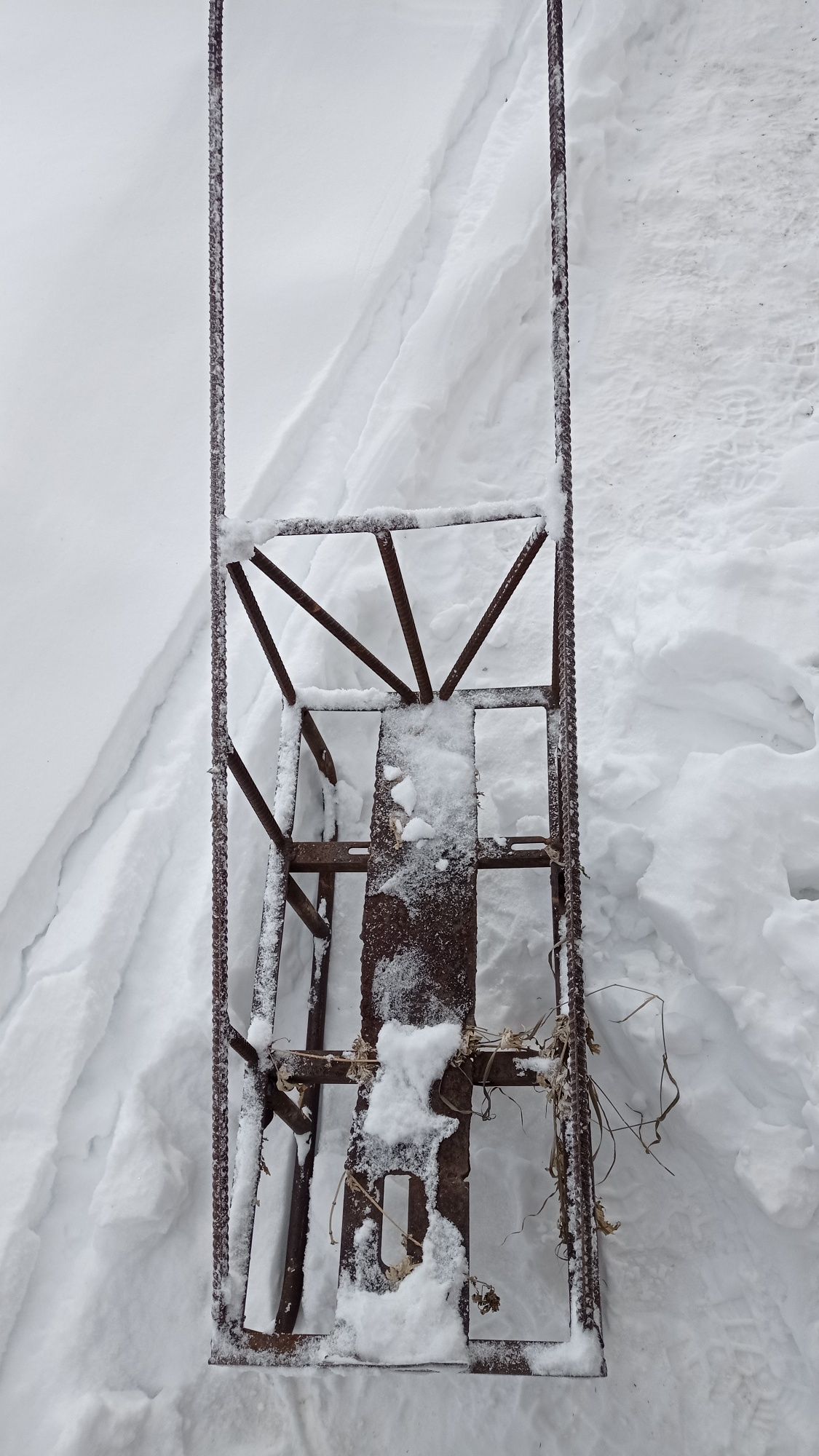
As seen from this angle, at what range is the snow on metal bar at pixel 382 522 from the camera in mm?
2016

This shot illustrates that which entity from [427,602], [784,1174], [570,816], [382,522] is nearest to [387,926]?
[570,816]

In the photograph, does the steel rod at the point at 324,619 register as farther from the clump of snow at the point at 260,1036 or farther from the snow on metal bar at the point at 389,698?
the clump of snow at the point at 260,1036

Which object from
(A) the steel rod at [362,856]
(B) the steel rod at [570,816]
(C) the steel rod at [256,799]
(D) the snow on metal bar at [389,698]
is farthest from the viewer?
(D) the snow on metal bar at [389,698]

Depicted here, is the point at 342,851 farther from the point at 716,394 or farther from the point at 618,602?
the point at 716,394

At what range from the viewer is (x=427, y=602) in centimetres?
330

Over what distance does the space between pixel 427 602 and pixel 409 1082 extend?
180 centimetres

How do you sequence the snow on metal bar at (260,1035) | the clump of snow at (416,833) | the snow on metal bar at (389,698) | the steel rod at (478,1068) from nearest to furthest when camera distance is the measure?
the snow on metal bar at (260,1035) < the steel rod at (478,1068) < the clump of snow at (416,833) < the snow on metal bar at (389,698)

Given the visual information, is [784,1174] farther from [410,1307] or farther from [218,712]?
[218,712]

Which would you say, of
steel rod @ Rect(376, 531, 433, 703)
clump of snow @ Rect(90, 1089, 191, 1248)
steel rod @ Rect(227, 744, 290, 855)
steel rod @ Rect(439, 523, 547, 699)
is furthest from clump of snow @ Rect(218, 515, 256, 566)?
clump of snow @ Rect(90, 1089, 191, 1248)

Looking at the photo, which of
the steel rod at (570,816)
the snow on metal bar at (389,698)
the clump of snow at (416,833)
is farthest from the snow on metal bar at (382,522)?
the clump of snow at (416,833)

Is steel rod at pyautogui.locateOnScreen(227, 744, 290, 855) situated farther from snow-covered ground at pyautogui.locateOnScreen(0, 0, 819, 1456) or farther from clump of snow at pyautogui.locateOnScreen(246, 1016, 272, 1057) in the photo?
clump of snow at pyautogui.locateOnScreen(246, 1016, 272, 1057)

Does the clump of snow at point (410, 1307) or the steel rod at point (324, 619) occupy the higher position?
the steel rod at point (324, 619)

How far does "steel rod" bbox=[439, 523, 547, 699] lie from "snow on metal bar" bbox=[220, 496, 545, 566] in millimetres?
77

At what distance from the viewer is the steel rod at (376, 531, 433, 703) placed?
7.11ft
